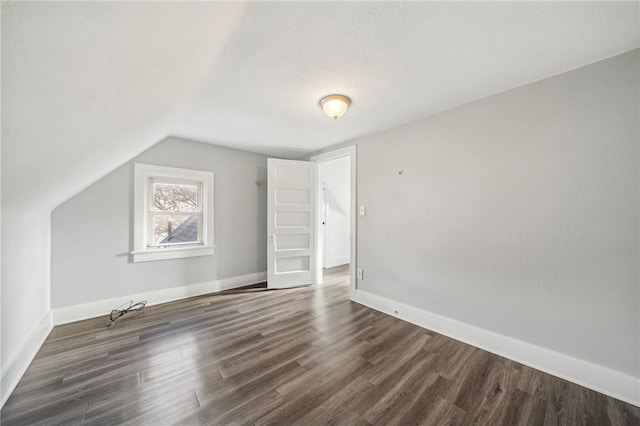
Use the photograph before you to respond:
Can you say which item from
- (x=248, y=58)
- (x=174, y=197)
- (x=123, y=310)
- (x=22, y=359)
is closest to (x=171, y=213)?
(x=174, y=197)

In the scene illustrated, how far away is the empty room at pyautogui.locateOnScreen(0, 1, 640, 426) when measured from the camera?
1.13m

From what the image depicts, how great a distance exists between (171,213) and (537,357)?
4132 mm

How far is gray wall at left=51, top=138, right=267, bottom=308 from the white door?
435 millimetres

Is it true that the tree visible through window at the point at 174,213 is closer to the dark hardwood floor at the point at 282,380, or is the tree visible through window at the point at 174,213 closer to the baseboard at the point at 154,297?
the baseboard at the point at 154,297

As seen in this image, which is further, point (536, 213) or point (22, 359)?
point (536, 213)

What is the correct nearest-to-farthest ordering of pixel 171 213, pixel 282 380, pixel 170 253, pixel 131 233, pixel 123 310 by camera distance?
pixel 282 380
pixel 123 310
pixel 131 233
pixel 170 253
pixel 171 213

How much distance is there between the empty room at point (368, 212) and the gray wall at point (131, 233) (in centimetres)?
3

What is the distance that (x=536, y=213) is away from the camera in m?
1.80

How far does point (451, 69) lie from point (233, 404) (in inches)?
105

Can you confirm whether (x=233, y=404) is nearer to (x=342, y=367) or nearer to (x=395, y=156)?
(x=342, y=367)

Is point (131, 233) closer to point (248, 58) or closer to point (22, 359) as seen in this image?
point (22, 359)

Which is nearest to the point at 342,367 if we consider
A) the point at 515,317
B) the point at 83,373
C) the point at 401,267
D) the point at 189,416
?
the point at 189,416

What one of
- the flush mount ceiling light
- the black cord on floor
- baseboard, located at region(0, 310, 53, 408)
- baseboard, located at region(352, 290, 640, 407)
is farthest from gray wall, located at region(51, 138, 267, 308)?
baseboard, located at region(352, 290, 640, 407)

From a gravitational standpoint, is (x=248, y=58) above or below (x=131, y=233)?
above
